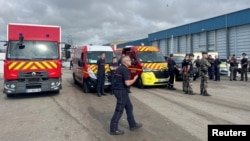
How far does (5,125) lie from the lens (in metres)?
6.68

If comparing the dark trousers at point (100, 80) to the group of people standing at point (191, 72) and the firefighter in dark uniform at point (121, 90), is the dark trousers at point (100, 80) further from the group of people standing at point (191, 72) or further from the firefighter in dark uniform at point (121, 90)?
the firefighter in dark uniform at point (121, 90)

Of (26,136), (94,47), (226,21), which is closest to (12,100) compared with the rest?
(94,47)

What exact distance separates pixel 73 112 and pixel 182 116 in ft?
11.2

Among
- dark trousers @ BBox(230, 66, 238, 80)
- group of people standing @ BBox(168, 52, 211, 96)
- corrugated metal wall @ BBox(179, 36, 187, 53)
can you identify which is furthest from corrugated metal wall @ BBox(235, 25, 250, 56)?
group of people standing @ BBox(168, 52, 211, 96)

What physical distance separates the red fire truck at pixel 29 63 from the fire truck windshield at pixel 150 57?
15.1 feet

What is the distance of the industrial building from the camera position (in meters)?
31.8

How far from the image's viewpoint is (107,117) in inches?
287

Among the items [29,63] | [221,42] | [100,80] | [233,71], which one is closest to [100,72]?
[100,80]

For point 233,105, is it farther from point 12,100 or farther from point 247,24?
point 247,24

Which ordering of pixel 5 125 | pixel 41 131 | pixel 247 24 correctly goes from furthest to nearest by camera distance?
pixel 247 24, pixel 5 125, pixel 41 131

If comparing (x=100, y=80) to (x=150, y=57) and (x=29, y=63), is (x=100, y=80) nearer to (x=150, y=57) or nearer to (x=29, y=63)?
(x=29, y=63)

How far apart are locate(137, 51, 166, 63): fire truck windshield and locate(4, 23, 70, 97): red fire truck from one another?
181 inches

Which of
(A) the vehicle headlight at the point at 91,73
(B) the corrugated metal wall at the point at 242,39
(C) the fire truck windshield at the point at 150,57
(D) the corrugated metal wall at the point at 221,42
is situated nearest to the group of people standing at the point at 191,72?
→ (C) the fire truck windshield at the point at 150,57

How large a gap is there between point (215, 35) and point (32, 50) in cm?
3221
